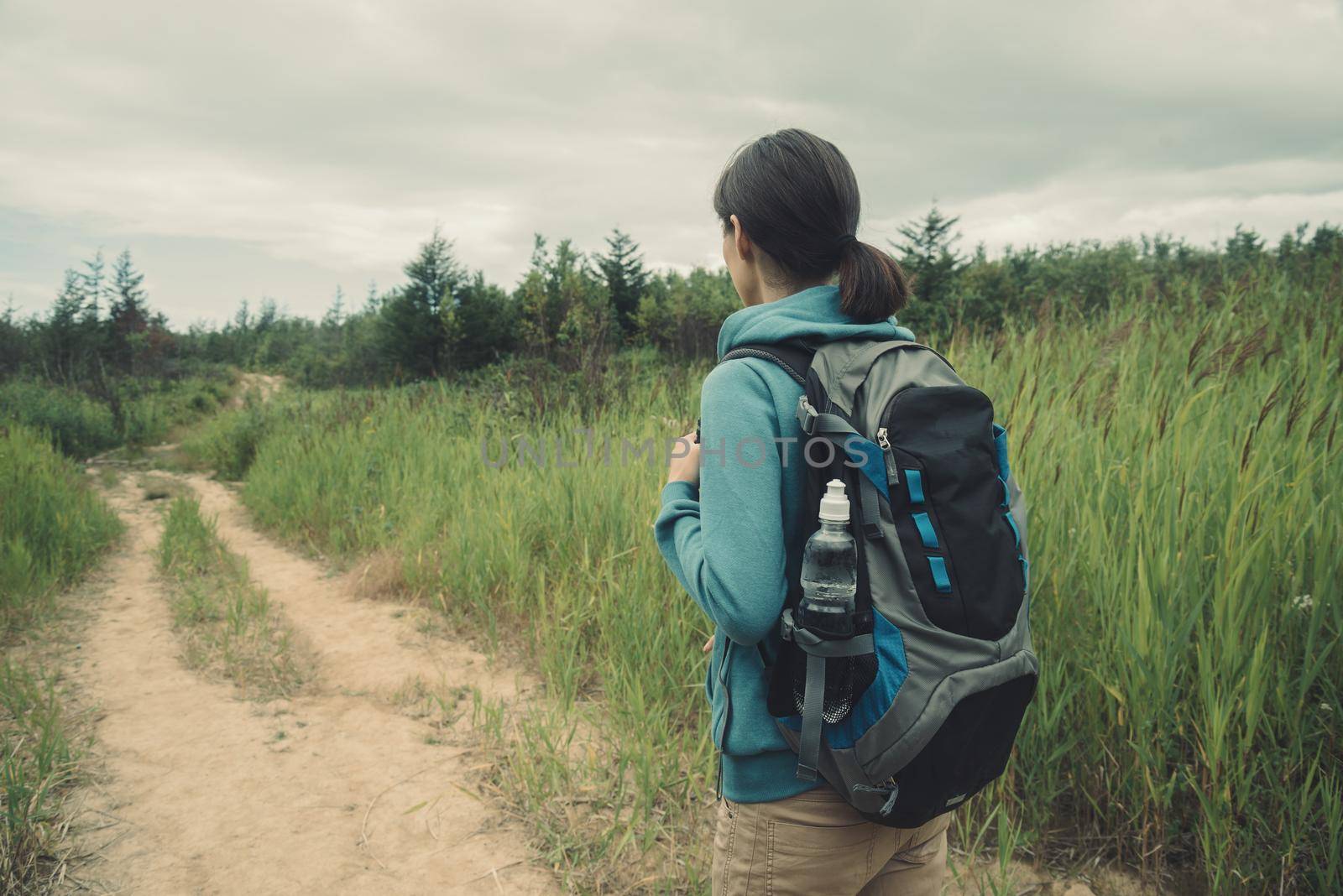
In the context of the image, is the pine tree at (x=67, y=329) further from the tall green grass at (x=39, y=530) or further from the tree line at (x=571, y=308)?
the tall green grass at (x=39, y=530)

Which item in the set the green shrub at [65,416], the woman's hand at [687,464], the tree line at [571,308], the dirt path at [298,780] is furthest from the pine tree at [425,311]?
the woman's hand at [687,464]

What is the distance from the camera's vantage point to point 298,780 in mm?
2684

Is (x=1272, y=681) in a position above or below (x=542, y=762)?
above

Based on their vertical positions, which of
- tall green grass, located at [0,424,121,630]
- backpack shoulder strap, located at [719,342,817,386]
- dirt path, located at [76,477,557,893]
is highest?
backpack shoulder strap, located at [719,342,817,386]

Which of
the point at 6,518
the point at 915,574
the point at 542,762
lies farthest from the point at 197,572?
the point at 915,574

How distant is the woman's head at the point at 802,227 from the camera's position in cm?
120

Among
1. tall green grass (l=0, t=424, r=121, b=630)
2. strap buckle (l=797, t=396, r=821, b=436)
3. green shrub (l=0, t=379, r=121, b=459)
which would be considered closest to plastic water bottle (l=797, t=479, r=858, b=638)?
strap buckle (l=797, t=396, r=821, b=436)

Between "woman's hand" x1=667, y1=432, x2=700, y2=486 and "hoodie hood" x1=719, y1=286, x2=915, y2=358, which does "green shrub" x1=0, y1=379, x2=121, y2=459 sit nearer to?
"woman's hand" x1=667, y1=432, x2=700, y2=486

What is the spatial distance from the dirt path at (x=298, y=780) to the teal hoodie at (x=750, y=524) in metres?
1.35

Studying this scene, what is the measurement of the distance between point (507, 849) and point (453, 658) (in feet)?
5.03

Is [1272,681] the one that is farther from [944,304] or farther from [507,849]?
[944,304]

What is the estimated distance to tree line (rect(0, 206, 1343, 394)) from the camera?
6.63 metres

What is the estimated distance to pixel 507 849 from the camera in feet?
7.47

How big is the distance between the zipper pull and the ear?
0.44 m
